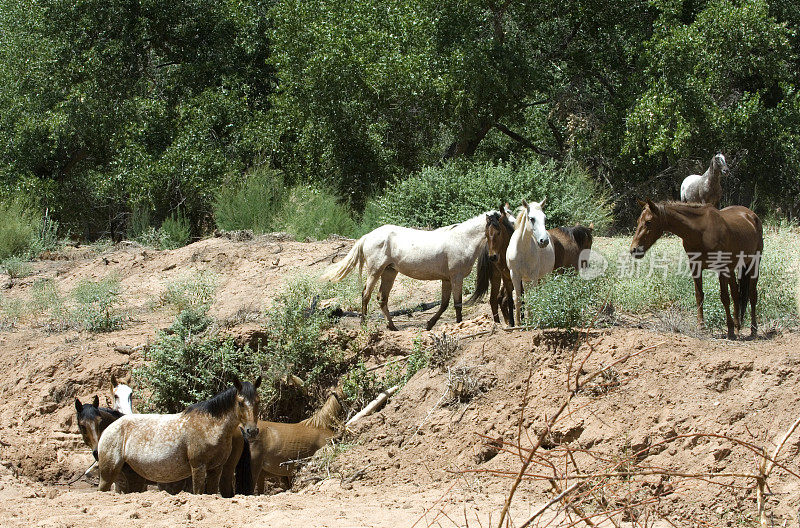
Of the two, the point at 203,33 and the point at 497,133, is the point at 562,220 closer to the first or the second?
the point at 497,133

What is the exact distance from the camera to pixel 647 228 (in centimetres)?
1039

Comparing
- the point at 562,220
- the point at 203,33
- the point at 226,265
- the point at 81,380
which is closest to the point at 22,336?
the point at 81,380

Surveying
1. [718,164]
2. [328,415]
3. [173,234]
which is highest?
[718,164]

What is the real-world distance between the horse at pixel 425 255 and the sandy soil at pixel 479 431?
75cm

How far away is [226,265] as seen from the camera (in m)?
15.9

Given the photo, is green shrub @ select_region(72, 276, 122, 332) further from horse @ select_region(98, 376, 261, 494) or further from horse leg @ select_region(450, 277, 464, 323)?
horse leg @ select_region(450, 277, 464, 323)

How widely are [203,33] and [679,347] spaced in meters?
18.8

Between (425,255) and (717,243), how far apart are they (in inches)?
146

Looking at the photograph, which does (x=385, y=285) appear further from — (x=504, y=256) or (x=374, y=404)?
(x=374, y=404)

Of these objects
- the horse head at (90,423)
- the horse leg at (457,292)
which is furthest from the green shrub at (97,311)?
the horse leg at (457,292)

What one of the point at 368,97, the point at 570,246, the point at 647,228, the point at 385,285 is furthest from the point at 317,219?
the point at 647,228

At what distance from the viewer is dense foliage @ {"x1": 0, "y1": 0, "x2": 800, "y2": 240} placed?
18.5 m

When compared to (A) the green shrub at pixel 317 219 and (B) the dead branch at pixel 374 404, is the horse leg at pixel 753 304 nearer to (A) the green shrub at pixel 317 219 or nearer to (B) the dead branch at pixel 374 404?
(B) the dead branch at pixel 374 404

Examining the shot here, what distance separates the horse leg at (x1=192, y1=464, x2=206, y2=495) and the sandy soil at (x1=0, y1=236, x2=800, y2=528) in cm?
80
